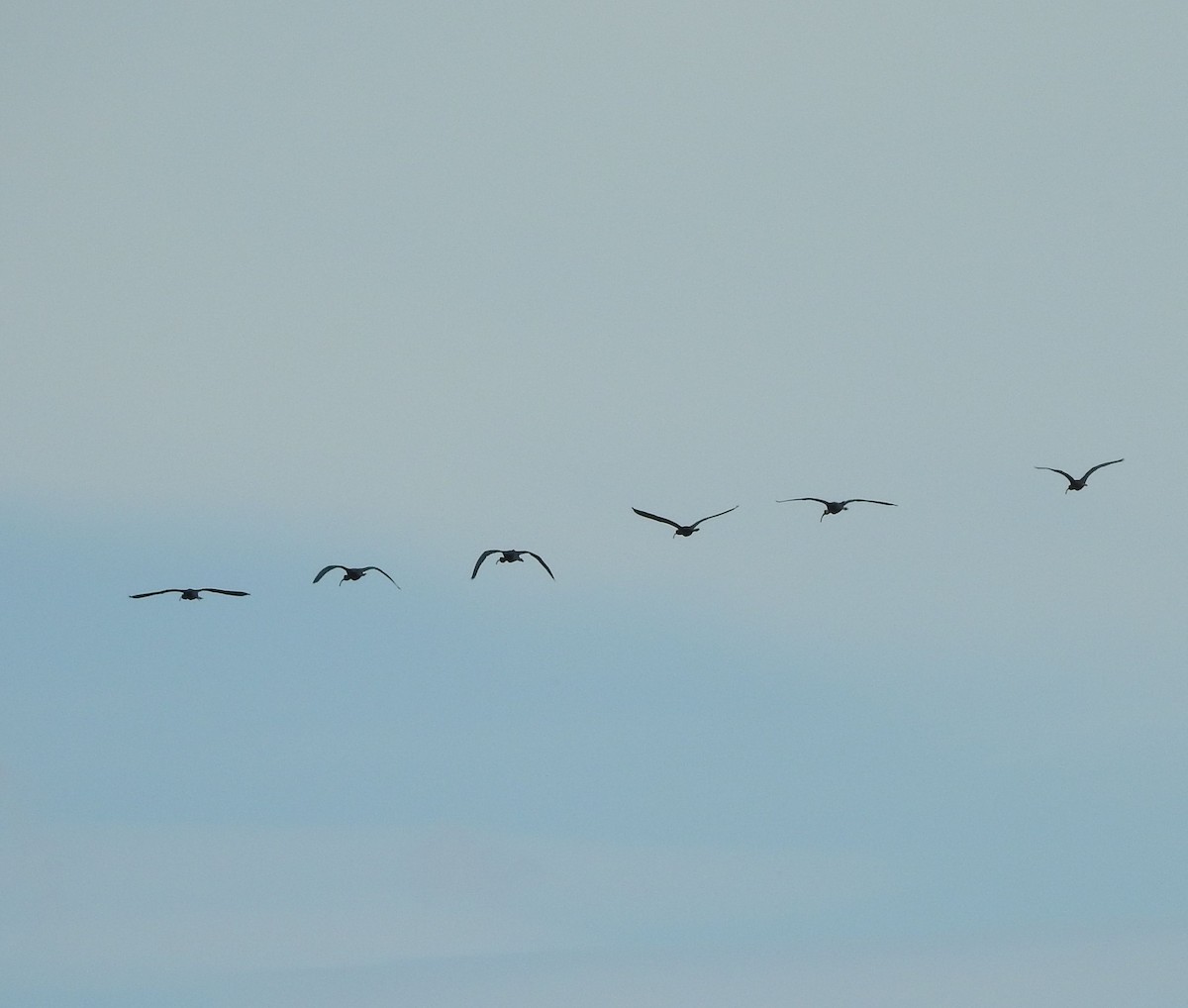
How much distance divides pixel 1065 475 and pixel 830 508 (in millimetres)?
20231

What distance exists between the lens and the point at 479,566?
4104 inches

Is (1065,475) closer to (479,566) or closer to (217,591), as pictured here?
(479,566)

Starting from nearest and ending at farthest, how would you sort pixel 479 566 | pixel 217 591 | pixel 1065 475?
1. pixel 479 566
2. pixel 217 591
3. pixel 1065 475

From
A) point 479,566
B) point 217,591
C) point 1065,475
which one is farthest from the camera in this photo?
point 1065,475

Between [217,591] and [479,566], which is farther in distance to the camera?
[217,591]

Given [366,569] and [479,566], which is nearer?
[479,566]

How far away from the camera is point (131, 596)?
349ft

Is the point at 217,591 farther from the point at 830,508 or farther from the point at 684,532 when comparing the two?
the point at 830,508

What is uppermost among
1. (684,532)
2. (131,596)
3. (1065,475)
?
(1065,475)

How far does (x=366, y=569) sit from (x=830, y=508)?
34.6 m

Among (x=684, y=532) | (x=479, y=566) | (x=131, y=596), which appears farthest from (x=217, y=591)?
(x=684, y=532)

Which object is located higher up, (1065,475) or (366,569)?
(1065,475)

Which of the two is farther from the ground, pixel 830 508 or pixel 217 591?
pixel 830 508

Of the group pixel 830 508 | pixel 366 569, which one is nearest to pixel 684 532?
pixel 830 508
